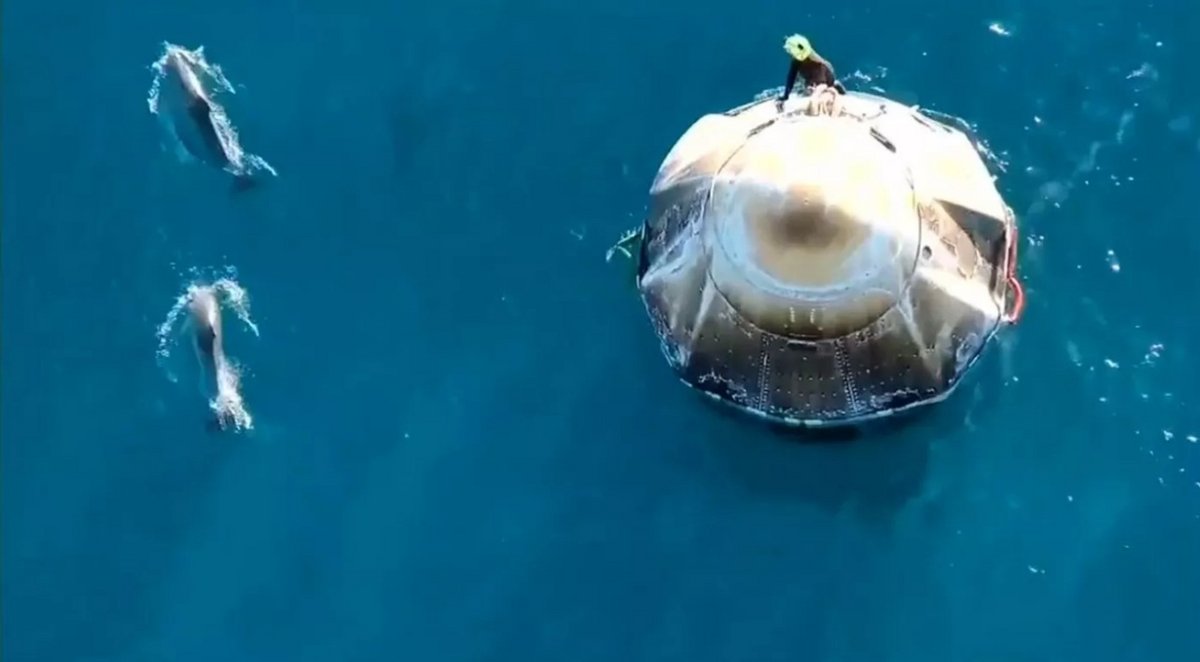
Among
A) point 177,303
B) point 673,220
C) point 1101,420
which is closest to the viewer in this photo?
point 673,220

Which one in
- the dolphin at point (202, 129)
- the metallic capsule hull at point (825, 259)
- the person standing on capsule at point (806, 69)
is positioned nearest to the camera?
the metallic capsule hull at point (825, 259)

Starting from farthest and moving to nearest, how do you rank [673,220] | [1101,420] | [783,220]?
1. [1101,420]
2. [673,220]
3. [783,220]

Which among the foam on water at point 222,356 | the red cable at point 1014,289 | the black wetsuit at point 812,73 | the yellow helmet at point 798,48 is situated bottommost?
the foam on water at point 222,356

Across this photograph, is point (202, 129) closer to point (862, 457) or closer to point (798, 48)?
point (798, 48)

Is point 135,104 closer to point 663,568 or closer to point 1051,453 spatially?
point 663,568

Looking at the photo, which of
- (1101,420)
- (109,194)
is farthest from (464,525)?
(1101,420)

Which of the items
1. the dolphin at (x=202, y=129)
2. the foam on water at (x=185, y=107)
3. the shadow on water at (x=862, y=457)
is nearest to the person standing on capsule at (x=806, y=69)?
the shadow on water at (x=862, y=457)

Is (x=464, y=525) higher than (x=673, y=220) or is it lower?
lower

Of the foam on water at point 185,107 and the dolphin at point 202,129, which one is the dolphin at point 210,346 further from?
the foam on water at point 185,107
